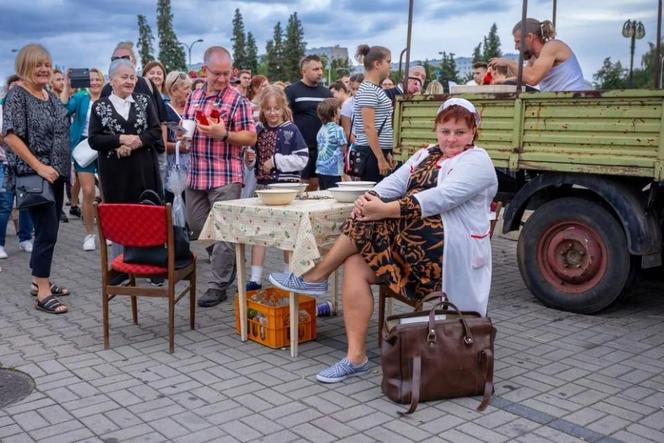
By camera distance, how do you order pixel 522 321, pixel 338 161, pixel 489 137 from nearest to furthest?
pixel 522 321
pixel 489 137
pixel 338 161

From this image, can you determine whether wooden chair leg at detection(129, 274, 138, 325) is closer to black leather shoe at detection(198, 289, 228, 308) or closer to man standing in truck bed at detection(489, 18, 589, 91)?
black leather shoe at detection(198, 289, 228, 308)

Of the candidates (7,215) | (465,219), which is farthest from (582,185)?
(7,215)

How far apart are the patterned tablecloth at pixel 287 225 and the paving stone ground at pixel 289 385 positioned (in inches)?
29.0

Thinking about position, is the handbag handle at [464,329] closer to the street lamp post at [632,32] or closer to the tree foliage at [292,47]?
the street lamp post at [632,32]

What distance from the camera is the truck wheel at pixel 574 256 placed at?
5.15 m

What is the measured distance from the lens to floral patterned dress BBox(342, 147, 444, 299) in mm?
3850

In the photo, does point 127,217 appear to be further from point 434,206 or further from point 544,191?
point 544,191

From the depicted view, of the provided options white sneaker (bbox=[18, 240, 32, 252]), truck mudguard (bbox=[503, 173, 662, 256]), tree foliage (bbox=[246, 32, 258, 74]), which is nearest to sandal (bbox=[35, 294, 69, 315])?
white sneaker (bbox=[18, 240, 32, 252])

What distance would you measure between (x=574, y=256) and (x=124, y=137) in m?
3.67

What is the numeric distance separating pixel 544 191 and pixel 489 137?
623 mm

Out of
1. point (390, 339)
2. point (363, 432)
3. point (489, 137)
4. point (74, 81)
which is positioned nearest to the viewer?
point (363, 432)

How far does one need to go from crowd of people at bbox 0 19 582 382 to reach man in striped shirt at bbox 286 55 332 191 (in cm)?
1

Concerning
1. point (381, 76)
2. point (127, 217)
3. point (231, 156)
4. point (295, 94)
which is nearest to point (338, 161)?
point (295, 94)

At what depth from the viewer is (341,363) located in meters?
4.07
